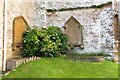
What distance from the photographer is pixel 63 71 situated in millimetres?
9281

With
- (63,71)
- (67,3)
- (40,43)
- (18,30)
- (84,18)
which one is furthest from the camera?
(67,3)

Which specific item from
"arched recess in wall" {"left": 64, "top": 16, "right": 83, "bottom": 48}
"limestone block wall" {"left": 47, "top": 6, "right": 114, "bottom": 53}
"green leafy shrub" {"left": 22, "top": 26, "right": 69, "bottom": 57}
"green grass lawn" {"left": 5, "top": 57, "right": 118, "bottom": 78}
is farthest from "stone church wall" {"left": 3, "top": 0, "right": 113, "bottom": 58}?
"green grass lawn" {"left": 5, "top": 57, "right": 118, "bottom": 78}

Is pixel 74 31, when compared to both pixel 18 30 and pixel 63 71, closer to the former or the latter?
pixel 18 30

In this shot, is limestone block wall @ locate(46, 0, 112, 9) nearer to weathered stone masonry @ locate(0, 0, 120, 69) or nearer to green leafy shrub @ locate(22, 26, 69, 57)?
weathered stone masonry @ locate(0, 0, 120, 69)

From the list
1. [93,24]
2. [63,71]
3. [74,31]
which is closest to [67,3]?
[74,31]

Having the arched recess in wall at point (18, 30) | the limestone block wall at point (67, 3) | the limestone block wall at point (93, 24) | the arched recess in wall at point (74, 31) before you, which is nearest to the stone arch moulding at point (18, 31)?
the arched recess in wall at point (18, 30)

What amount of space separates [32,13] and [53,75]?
7.83 meters

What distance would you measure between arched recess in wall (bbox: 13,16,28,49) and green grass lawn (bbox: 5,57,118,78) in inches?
127

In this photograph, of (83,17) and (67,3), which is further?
(67,3)

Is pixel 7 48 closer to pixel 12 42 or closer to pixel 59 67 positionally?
pixel 12 42

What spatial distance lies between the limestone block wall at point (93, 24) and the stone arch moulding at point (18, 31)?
2.71 meters

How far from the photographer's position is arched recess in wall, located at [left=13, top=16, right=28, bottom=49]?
42.4 ft

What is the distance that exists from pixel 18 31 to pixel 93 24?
4.95m

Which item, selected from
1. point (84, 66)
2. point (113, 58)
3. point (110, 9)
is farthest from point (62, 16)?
point (84, 66)
